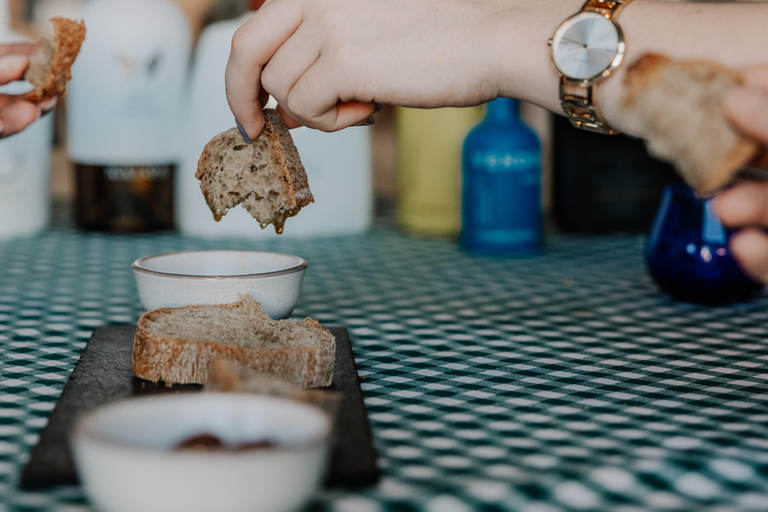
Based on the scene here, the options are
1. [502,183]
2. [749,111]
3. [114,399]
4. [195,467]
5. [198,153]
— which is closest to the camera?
[195,467]

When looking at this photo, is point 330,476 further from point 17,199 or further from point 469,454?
point 17,199

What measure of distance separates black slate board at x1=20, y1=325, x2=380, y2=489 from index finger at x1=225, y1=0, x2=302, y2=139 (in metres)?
0.25

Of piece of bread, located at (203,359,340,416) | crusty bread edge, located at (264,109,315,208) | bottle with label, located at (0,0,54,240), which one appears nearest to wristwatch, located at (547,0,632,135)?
crusty bread edge, located at (264,109,315,208)

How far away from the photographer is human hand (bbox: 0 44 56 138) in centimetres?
101

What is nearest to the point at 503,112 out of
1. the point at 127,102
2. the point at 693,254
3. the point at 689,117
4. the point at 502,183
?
the point at 502,183

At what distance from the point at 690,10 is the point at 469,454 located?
0.43 metres

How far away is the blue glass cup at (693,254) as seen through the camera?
102 cm

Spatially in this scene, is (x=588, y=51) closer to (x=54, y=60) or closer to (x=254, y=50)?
(x=254, y=50)

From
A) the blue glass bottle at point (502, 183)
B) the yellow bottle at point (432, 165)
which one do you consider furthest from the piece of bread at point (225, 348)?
the yellow bottle at point (432, 165)

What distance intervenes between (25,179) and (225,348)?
1.07 meters

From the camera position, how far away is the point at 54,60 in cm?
99

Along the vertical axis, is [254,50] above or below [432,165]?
above

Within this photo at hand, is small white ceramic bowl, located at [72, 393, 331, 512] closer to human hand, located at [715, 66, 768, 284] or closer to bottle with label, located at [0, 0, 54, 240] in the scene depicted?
human hand, located at [715, 66, 768, 284]

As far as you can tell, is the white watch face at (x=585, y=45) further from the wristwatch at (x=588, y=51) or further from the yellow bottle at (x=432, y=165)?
the yellow bottle at (x=432, y=165)
